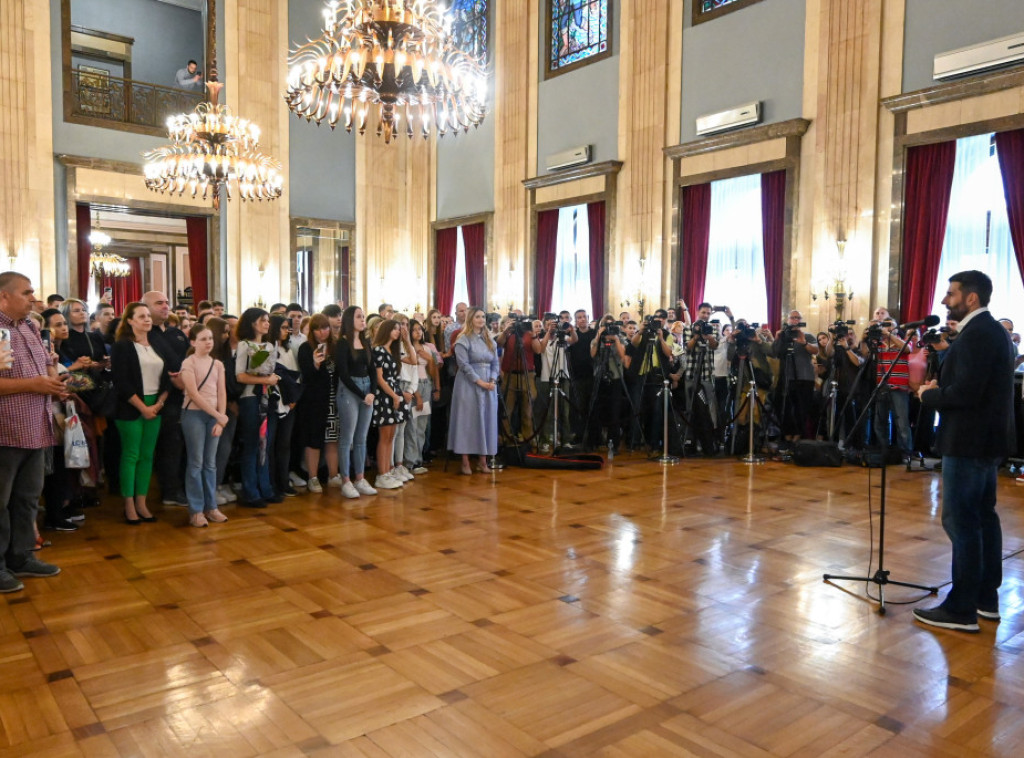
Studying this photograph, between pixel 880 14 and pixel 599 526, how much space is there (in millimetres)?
7494

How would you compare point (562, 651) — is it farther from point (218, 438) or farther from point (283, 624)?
point (218, 438)

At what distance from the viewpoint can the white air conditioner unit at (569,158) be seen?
40.8 ft

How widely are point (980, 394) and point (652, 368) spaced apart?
498 cm

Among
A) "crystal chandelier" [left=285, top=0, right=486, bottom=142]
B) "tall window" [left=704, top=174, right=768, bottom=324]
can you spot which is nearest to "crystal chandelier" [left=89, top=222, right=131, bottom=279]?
"crystal chandelier" [left=285, top=0, right=486, bottom=142]

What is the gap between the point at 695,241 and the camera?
36.5 ft

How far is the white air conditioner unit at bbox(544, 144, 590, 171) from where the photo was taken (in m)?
12.4

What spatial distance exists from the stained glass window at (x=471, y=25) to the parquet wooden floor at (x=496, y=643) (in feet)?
38.2

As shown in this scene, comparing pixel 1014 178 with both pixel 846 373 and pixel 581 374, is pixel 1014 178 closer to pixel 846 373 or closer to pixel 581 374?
pixel 846 373

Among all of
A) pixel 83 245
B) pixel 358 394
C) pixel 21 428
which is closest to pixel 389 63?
pixel 358 394

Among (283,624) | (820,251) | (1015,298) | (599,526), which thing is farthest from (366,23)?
(1015,298)

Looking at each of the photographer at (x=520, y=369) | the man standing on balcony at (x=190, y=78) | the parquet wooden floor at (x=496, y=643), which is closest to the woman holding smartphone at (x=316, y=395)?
the parquet wooden floor at (x=496, y=643)

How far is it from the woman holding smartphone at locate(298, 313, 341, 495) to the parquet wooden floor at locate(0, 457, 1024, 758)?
2.51 ft

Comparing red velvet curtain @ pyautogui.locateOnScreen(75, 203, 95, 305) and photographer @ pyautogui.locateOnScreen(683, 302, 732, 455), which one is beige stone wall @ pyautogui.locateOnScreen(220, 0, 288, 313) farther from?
photographer @ pyautogui.locateOnScreen(683, 302, 732, 455)

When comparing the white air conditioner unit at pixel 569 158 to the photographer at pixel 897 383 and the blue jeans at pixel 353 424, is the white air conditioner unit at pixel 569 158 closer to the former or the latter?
the photographer at pixel 897 383
